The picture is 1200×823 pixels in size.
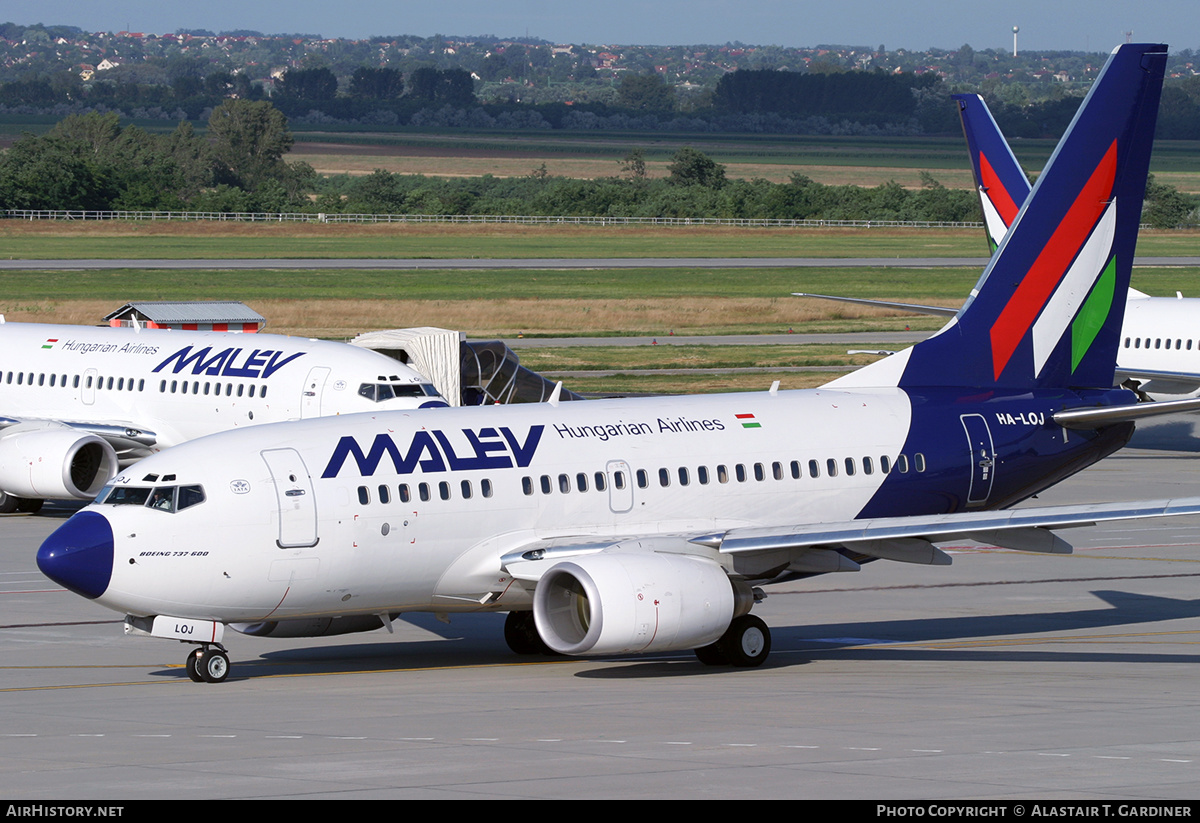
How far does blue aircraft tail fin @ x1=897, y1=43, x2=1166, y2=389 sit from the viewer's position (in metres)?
31.4

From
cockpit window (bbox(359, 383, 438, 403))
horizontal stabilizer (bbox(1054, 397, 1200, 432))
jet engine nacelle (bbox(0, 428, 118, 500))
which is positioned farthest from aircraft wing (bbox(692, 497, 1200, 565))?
jet engine nacelle (bbox(0, 428, 118, 500))

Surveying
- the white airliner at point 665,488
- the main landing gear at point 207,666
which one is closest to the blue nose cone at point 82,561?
the white airliner at point 665,488

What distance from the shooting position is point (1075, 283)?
3209 centimetres

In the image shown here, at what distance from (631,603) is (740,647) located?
3.09 m

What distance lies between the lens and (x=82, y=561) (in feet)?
78.6

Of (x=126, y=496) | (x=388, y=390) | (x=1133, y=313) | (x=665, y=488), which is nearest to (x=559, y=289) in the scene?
(x=1133, y=313)

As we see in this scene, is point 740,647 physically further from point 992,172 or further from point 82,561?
Answer: point 992,172

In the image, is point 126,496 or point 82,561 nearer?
point 82,561

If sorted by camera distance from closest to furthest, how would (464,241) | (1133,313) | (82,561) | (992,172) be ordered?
1. (82,561)
2. (992,172)
3. (1133,313)
4. (464,241)

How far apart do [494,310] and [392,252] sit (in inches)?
2062

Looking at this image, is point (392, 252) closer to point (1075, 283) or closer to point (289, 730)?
point (1075, 283)

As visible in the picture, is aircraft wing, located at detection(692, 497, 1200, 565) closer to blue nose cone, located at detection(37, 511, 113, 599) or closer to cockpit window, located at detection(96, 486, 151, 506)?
cockpit window, located at detection(96, 486, 151, 506)

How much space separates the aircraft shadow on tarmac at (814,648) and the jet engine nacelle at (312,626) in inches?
23.3

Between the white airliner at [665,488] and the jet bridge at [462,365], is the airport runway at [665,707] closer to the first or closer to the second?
the white airliner at [665,488]
